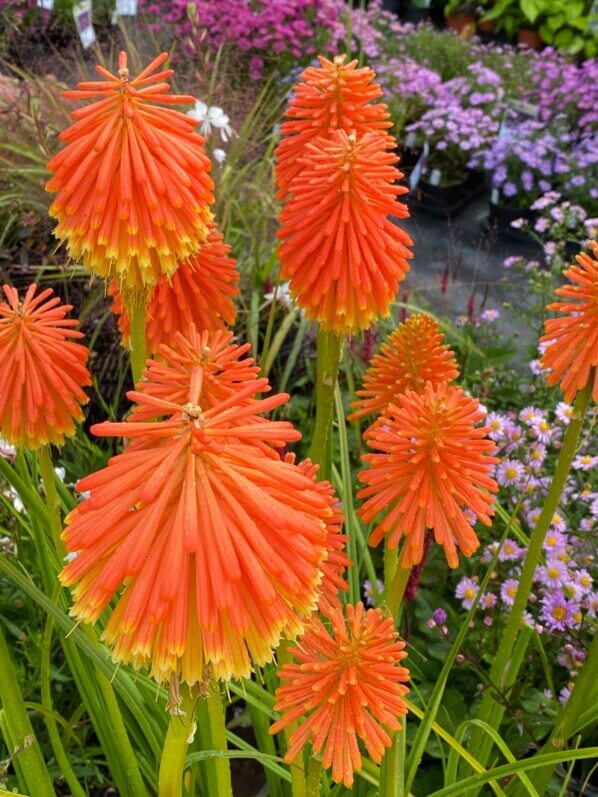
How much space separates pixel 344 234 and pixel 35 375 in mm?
635

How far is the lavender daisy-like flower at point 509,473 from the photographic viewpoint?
2709 millimetres

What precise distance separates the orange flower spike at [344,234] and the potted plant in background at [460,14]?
362 inches

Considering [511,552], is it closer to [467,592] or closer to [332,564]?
[467,592]

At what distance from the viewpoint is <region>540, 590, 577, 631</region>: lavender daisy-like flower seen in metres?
2.24

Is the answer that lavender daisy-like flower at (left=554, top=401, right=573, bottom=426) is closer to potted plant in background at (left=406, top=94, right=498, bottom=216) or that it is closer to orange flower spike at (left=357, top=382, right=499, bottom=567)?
orange flower spike at (left=357, top=382, right=499, bottom=567)

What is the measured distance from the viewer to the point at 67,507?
6.54 feet

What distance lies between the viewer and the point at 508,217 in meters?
6.50

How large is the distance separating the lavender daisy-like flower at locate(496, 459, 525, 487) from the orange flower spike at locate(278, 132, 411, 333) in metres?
1.17

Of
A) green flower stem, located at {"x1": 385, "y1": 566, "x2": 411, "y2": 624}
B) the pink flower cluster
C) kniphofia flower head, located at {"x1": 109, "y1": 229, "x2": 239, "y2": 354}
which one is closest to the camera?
green flower stem, located at {"x1": 385, "y1": 566, "x2": 411, "y2": 624}

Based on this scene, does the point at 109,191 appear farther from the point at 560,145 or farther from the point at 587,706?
the point at 560,145

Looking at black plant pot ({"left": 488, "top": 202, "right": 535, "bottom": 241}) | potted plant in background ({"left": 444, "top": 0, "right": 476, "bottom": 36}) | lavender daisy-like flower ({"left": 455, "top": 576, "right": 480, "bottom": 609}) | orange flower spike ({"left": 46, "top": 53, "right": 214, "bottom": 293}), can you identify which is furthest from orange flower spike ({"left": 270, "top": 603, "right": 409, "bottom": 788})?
potted plant in background ({"left": 444, "top": 0, "right": 476, "bottom": 36})

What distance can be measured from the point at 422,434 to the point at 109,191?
635 millimetres

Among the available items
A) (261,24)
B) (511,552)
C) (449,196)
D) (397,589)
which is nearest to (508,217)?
(449,196)

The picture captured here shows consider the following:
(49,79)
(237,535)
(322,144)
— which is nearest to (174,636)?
(237,535)
